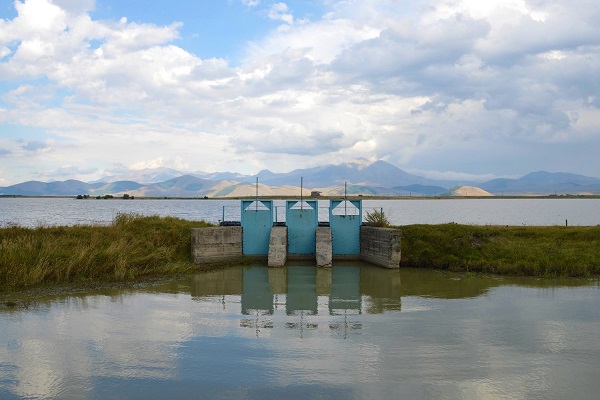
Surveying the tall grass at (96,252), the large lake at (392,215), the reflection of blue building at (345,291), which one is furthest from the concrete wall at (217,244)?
the reflection of blue building at (345,291)

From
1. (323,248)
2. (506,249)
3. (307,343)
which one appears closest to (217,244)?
(323,248)

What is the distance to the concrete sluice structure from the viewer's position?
24.1m

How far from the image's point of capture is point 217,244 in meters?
24.6

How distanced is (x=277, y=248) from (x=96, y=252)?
8195mm

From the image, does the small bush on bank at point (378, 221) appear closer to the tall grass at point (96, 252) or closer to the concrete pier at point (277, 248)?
the concrete pier at point (277, 248)

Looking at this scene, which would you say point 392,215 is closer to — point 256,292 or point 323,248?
point 323,248

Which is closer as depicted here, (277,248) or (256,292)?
(256,292)

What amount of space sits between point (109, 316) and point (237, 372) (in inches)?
239

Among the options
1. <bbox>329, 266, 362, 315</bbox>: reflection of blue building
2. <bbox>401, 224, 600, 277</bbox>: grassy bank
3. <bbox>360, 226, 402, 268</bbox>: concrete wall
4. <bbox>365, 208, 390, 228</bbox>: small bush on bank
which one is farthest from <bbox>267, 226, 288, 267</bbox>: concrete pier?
<bbox>401, 224, 600, 277</bbox>: grassy bank

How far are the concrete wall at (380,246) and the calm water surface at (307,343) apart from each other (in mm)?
3965

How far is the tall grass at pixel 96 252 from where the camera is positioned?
1809 centimetres

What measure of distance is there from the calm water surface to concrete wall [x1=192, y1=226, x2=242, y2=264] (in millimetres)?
4770

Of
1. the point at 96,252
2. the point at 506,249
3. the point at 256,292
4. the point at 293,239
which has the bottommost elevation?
the point at 256,292

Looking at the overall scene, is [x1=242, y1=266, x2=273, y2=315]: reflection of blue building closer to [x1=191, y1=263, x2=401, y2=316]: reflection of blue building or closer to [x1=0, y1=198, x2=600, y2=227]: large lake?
[x1=191, y1=263, x2=401, y2=316]: reflection of blue building
